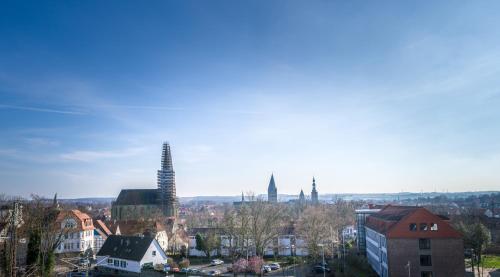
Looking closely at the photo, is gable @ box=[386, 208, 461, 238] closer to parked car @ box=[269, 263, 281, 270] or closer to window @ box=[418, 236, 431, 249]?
window @ box=[418, 236, 431, 249]

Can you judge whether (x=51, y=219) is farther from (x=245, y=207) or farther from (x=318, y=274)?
(x=318, y=274)

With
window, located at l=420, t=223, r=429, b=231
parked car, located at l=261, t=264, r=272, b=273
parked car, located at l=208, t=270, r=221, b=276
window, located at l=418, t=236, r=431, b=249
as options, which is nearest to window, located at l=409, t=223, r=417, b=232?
window, located at l=420, t=223, r=429, b=231

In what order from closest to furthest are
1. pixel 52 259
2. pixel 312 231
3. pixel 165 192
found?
pixel 52 259, pixel 312 231, pixel 165 192

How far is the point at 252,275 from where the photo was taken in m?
50.2

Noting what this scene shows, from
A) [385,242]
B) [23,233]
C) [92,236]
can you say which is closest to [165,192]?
[92,236]

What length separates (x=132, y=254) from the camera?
174 feet

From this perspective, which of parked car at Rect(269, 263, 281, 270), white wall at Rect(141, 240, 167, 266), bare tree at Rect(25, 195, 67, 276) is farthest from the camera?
parked car at Rect(269, 263, 281, 270)

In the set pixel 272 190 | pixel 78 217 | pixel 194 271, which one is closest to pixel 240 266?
pixel 194 271

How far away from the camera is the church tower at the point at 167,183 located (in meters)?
112

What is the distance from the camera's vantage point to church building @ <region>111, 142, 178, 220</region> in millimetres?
111750

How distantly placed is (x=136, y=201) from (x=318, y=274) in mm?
78928

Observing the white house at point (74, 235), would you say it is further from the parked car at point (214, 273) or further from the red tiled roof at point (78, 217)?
the parked car at point (214, 273)

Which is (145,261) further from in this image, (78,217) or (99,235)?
(99,235)

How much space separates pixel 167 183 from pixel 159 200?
593 centimetres
